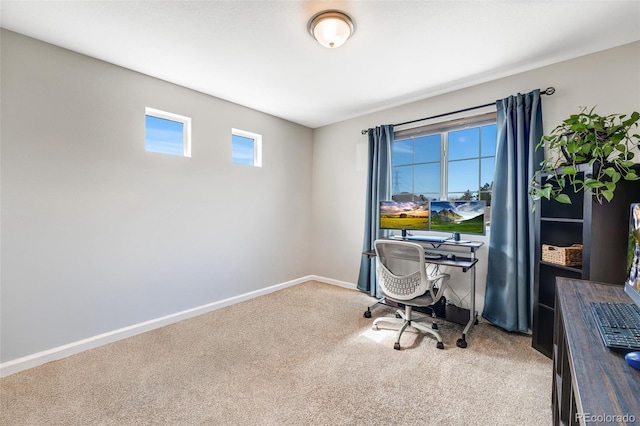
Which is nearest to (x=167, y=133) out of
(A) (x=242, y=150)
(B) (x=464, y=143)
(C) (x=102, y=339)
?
(A) (x=242, y=150)

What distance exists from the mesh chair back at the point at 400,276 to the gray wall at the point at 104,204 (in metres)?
1.80

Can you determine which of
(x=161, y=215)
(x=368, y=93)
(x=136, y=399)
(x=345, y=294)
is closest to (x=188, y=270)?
(x=161, y=215)

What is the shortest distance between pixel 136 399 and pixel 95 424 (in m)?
0.22

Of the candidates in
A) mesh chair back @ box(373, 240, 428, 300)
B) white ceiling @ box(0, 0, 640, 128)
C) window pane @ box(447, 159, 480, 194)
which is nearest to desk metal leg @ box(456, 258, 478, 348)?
mesh chair back @ box(373, 240, 428, 300)

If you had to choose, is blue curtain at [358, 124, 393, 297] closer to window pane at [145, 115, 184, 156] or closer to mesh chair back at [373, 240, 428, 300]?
mesh chair back at [373, 240, 428, 300]

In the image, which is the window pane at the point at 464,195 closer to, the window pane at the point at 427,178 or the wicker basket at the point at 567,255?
the window pane at the point at 427,178

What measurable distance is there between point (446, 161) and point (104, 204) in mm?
3403

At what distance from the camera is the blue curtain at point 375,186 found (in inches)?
139

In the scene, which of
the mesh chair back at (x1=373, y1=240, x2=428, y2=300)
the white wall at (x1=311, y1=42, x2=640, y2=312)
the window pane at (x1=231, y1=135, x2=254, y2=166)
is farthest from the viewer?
the window pane at (x1=231, y1=135, x2=254, y2=166)

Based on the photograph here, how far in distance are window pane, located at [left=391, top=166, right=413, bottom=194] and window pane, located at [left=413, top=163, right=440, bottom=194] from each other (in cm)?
6

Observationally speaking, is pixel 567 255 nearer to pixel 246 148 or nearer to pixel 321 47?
pixel 321 47

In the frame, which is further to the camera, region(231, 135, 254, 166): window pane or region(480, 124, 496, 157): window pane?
region(231, 135, 254, 166): window pane

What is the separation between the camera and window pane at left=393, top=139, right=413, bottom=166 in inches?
138

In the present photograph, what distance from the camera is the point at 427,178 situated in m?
3.37
